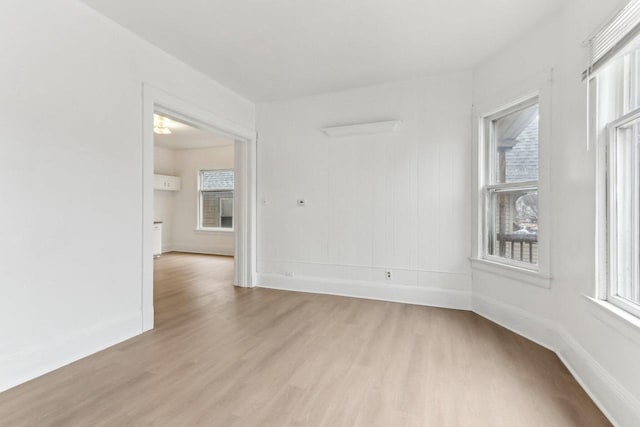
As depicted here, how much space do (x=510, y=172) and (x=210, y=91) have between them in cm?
338

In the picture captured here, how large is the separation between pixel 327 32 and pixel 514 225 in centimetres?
253

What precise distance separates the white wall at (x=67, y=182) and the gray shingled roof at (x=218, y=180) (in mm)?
4927

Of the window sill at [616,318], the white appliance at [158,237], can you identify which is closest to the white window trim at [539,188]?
the window sill at [616,318]

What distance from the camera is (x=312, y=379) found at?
79.0 inches

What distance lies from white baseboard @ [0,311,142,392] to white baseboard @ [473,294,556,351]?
3389mm

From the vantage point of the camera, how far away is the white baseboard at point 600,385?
151cm

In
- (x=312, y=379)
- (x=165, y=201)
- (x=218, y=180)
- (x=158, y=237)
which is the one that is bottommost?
(x=312, y=379)

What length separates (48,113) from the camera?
2.08 meters

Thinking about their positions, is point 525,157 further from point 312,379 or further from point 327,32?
point 312,379

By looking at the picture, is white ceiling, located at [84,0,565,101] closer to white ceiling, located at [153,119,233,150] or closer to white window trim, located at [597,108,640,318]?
white window trim, located at [597,108,640,318]

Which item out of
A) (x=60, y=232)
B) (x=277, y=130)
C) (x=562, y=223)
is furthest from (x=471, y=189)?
(x=60, y=232)

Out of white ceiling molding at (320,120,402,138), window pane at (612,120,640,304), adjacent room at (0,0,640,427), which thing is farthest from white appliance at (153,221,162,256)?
window pane at (612,120,640,304)

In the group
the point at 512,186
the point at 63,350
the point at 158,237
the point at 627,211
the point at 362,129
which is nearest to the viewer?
the point at 627,211

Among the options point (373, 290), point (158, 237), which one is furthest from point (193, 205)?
point (373, 290)
